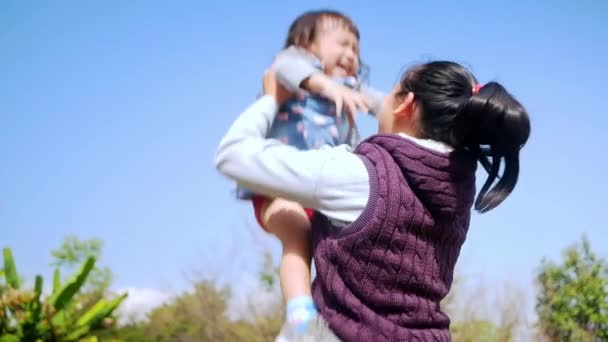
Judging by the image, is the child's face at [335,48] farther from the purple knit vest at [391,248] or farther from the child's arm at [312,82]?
the purple knit vest at [391,248]

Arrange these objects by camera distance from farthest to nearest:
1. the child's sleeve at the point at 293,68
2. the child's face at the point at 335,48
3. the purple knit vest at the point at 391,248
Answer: the child's face at the point at 335,48 → the child's sleeve at the point at 293,68 → the purple knit vest at the point at 391,248

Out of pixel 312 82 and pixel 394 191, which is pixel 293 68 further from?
pixel 394 191

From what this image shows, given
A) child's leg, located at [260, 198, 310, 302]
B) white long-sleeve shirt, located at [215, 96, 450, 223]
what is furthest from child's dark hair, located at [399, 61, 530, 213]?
child's leg, located at [260, 198, 310, 302]

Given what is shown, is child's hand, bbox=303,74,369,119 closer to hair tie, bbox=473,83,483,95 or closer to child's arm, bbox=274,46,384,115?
child's arm, bbox=274,46,384,115

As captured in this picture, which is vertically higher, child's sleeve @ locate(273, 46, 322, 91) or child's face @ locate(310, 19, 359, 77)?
child's face @ locate(310, 19, 359, 77)

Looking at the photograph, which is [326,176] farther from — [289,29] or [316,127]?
[289,29]

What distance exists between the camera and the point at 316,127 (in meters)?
1.79

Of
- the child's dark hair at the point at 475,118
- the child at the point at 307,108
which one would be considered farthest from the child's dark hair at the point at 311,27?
the child's dark hair at the point at 475,118

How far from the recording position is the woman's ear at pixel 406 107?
5.32ft

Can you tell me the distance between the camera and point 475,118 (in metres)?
1.52

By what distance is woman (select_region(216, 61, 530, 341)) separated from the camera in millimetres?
1469

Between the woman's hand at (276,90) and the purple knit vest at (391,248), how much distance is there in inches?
11.3

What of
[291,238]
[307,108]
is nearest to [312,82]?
[307,108]

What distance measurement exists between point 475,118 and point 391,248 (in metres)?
0.34
